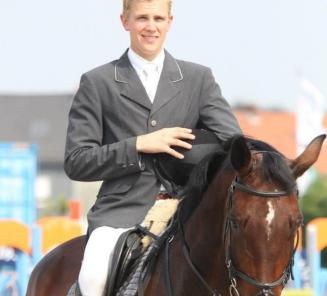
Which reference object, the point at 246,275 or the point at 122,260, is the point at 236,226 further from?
the point at 122,260

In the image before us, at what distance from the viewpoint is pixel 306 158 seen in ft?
14.5

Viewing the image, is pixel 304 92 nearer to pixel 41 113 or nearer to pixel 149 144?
pixel 149 144

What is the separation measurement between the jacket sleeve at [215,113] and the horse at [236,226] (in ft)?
1.31

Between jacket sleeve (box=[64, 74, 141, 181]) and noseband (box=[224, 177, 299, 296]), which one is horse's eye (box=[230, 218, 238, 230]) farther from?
jacket sleeve (box=[64, 74, 141, 181])

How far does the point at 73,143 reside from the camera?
5.02m

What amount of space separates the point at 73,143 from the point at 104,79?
1.22 ft

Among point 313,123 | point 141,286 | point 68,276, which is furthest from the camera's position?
point 313,123

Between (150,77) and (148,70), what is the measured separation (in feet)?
0.12

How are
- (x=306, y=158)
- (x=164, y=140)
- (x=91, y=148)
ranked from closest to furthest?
(x=306, y=158)
(x=164, y=140)
(x=91, y=148)

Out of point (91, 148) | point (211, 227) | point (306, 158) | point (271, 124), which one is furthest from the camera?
point (271, 124)

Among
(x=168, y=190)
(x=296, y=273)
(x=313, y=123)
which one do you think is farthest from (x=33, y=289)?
(x=313, y=123)

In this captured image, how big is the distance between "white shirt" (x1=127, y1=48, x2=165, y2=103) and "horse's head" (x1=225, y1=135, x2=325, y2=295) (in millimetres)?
939

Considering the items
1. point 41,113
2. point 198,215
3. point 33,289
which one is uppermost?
point 198,215

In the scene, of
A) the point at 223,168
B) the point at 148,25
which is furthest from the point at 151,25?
the point at 223,168
